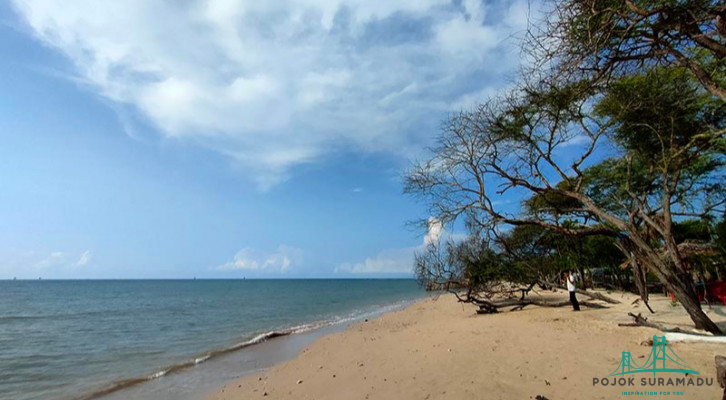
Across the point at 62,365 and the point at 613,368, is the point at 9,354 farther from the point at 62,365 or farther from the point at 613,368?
the point at 613,368

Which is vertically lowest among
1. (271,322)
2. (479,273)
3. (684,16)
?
(271,322)

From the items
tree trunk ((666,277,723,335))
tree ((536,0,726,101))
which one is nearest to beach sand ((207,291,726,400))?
tree trunk ((666,277,723,335))

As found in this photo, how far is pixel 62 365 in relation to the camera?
11.5m

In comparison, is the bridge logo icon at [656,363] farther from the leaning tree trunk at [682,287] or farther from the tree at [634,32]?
the tree at [634,32]

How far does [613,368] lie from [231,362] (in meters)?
9.69

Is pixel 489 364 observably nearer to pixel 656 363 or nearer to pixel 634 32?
pixel 656 363

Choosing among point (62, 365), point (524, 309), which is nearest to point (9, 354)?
point (62, 365)

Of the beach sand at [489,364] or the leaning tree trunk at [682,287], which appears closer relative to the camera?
the beach sand at [489,364]

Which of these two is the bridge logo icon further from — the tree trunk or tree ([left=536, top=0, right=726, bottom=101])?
tree ([left=536, top=0, right=726, bottom=101])
